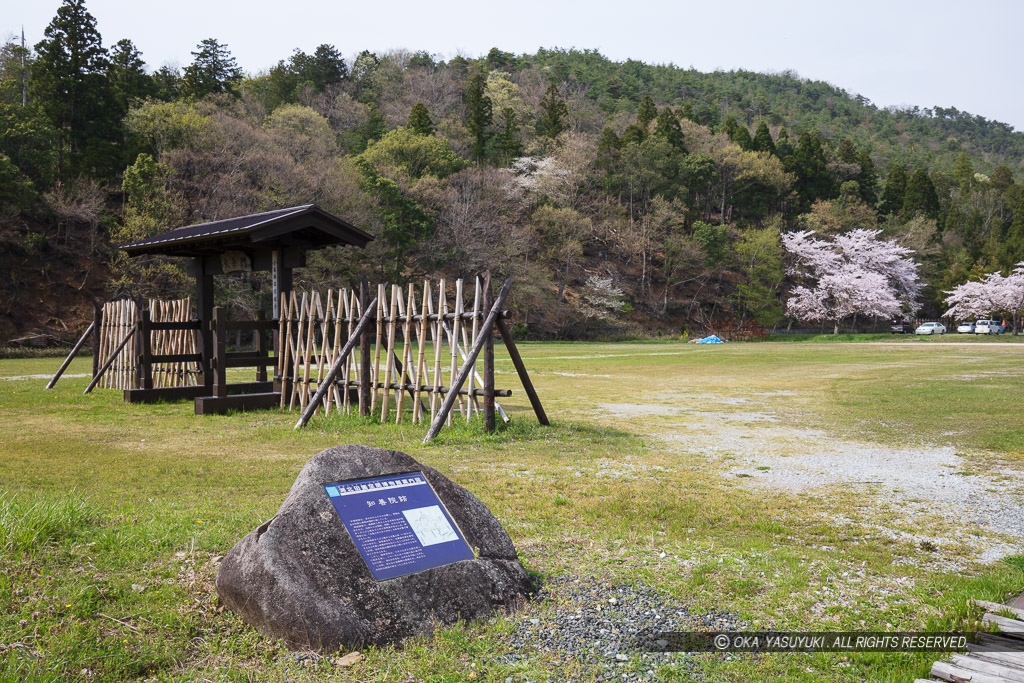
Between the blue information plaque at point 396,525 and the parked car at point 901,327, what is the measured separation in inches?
2803

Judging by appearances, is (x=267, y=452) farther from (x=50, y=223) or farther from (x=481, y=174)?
(x=481, y=174)

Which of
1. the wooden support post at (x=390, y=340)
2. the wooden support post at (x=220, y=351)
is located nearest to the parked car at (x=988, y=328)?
the wooden support post at (x=390, y=340)

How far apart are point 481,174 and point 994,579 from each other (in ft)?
175

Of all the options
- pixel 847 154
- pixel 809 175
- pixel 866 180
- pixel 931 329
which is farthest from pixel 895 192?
pixel 931 329

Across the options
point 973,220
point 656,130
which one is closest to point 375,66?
point 656,130

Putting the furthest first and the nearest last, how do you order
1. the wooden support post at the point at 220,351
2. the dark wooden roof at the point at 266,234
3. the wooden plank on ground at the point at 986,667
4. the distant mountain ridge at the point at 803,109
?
the distant mountain ridge at the point at 803,109 < the dark wooden roof at the point at 266,234 < the wooden support post at the point at 220,351 < the wooden plank on ground at the point at 986,667

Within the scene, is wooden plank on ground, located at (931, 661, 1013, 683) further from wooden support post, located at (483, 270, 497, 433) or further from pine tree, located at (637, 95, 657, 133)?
pine tree, located at (637, 95, 657, 133)

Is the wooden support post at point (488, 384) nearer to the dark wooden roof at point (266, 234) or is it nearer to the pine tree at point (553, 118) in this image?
the dark wooden roof at point (266, 234)

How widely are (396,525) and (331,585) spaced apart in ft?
1.84

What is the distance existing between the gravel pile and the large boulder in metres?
0.25

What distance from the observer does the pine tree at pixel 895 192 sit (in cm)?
7319

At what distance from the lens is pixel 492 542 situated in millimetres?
4336

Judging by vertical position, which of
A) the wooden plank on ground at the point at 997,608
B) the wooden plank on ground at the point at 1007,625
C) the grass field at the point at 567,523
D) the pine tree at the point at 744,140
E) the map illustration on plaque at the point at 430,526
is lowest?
the grass field at the point at 567,523

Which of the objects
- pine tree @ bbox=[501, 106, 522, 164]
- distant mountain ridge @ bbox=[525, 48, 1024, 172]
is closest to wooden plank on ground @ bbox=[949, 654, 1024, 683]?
pine tree @ bbox=[501, 106, 522, 164]
